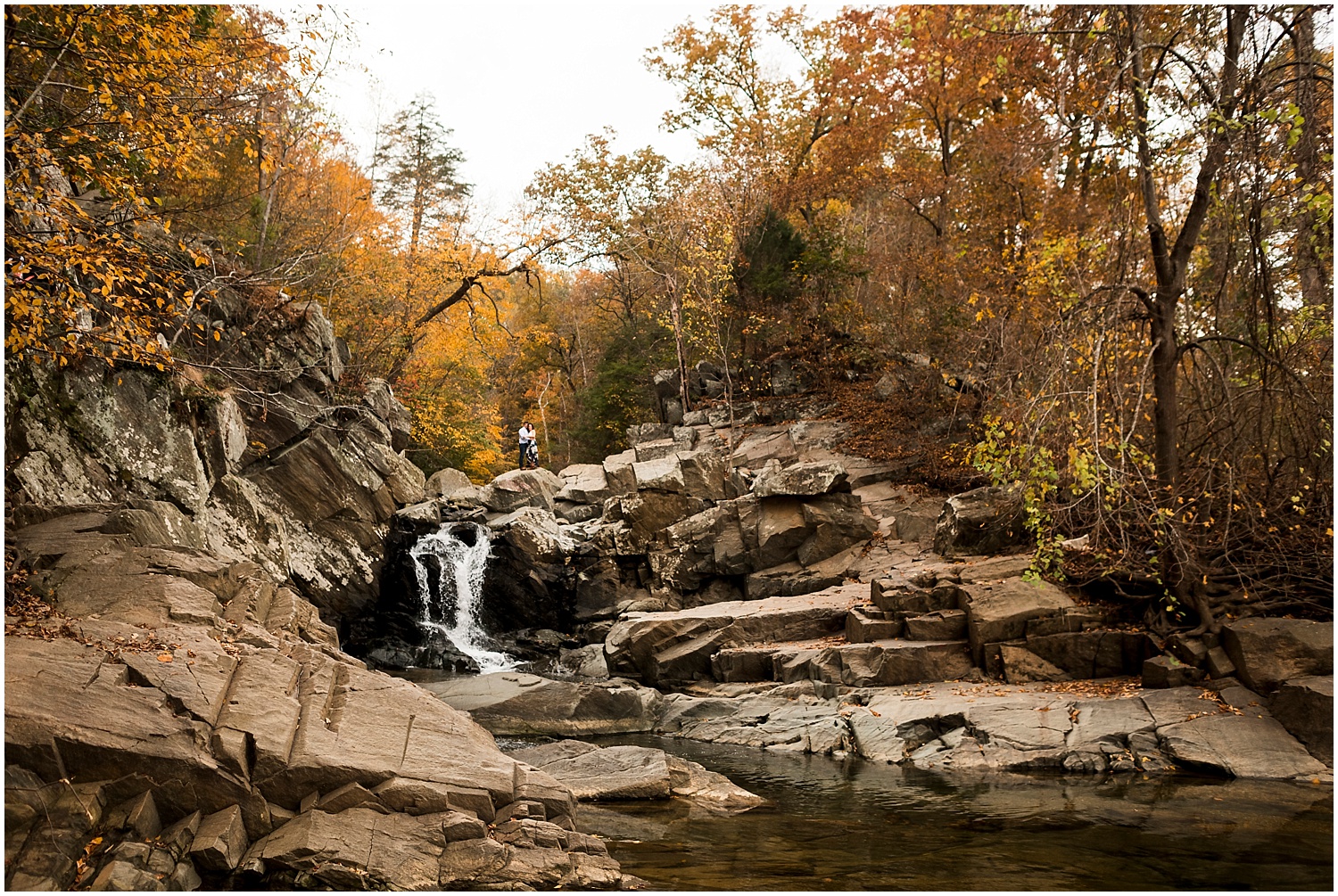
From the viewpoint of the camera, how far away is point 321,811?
6.17m

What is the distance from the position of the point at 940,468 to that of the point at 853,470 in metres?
2.52

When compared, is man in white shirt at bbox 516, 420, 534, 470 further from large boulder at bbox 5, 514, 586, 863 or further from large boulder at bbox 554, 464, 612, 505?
large boulder at bbox 5, 514, 586, 863

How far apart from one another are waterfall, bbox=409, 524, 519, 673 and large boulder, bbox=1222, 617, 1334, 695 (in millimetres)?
13372

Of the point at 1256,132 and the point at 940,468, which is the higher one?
the point at 1256,132

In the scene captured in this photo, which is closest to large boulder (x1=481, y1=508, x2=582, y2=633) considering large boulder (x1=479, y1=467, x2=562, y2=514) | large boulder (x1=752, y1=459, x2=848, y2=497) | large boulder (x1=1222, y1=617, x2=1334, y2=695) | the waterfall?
the waterfall

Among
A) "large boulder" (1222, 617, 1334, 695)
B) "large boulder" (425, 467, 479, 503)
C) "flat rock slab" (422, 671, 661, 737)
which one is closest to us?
"large boulder" (1222, 617, 1334, 695)

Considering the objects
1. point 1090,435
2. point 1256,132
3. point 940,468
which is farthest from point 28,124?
point 940,468

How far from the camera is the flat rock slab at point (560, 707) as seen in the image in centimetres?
1221

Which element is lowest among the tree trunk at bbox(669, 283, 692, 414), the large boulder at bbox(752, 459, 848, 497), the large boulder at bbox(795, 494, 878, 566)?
the large boulder at bbox(795, 494, 878, 566)

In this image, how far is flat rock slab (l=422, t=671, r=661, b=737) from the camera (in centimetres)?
1221

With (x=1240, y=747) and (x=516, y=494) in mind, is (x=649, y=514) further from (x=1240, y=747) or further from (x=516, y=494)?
(x=1240, y=747)

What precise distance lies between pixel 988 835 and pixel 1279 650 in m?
4.58

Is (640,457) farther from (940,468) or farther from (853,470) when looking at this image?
(940,468)

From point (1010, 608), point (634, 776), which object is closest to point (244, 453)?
point (634, 776)
